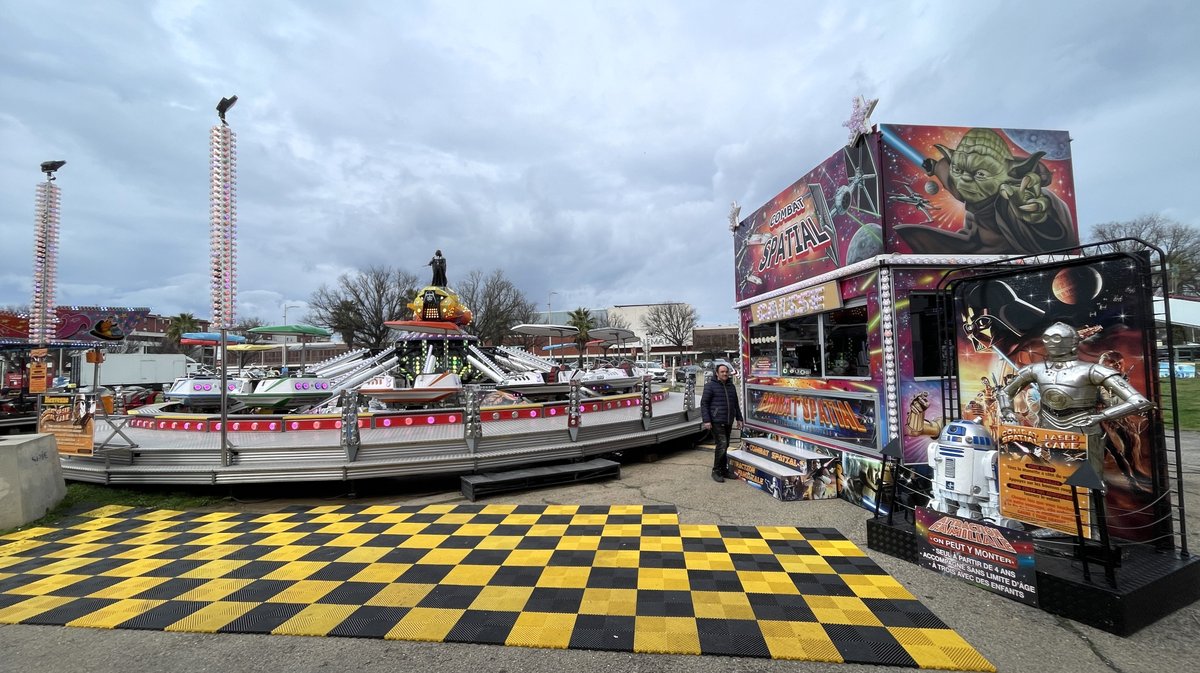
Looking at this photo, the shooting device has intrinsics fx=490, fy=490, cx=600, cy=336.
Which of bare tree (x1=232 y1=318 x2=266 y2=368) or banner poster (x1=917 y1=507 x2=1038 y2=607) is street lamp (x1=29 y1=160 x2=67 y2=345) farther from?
banner poster (x1=917 y1=507 x2=1038 y2=607)

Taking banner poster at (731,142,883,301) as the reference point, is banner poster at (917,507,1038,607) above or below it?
below

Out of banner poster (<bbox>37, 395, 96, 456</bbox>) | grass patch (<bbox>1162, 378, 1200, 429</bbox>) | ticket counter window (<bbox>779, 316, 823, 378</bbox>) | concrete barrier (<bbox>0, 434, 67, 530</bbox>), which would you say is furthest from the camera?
grass patch (<bbox>1162, 378, 1200, 429</bbox>)

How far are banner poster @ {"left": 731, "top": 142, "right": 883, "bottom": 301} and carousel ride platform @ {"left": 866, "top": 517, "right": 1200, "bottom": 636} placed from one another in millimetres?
3719

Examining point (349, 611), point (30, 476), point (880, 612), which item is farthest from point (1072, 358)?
point (30, 476)

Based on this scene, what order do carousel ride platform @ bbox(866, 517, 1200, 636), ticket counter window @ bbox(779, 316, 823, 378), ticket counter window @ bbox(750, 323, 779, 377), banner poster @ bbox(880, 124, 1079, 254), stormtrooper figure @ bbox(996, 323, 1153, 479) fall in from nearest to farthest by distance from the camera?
carousel ride platform @ bbox(866, 517, 1200, 636) → stormtrooper figure @ bbox(996, 323, 1153, 479) → banner poster @ bbox(880, 124, 1079, 254) → ticket counter window @ bbox(779, 316, 823, 378) → ticket counter window @ bbox(750, 323, 779, 377)

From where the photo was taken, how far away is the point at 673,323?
64250mm

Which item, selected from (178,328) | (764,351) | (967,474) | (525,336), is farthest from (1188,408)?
(178,328)

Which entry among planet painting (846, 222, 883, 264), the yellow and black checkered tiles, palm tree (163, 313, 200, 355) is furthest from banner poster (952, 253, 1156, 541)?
palm tree (163, 313, 200, 355)

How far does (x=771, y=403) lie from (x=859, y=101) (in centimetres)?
487

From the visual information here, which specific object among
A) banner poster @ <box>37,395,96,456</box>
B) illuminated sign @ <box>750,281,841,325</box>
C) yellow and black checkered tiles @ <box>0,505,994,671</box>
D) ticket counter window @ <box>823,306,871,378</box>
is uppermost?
illuminated sign @ <box>750,281,841,325</box>

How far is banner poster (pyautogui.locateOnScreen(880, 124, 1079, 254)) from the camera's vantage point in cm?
610

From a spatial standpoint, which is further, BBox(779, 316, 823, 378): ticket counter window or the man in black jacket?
the man in black jacket

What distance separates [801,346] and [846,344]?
3.45ft

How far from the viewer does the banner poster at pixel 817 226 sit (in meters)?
6.37
